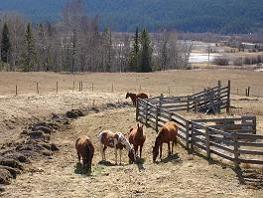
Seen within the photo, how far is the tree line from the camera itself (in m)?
90.1

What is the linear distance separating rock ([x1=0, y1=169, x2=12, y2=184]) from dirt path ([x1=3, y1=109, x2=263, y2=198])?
0.88ft

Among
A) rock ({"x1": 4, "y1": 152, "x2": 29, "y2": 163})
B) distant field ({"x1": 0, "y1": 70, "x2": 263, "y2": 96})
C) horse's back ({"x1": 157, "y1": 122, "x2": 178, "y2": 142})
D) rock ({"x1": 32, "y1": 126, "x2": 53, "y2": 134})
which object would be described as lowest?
rock ({"x1": 4, "y1": 152, "x2": 29, "y2": 163})

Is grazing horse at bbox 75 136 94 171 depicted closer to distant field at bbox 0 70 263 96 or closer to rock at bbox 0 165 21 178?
rock at bbox 0 165 21 178

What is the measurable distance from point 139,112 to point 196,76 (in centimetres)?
4324

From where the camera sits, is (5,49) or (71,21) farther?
(71,21)

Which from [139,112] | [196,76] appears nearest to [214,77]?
[196,76]

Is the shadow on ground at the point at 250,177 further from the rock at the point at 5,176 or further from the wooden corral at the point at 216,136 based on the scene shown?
the rock at the point at 5,176

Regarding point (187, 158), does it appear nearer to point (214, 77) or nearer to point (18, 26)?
point (214, 77)

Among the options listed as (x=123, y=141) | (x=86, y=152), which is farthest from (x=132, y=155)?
(x=86, y=152)

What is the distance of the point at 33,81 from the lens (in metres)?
57.2

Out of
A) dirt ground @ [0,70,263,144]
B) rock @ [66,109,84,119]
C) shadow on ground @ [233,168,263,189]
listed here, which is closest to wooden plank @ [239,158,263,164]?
shadow on ground @ [233,168,263,189]

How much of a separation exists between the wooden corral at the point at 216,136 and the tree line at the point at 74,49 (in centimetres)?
5900

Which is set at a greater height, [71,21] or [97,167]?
[71,21]

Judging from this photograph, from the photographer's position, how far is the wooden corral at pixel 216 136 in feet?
59.7
